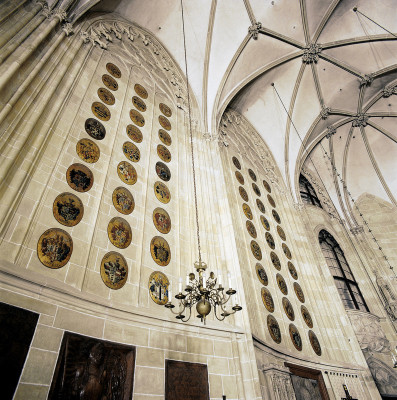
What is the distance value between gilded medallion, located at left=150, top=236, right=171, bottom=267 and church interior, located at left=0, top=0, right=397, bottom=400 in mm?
42

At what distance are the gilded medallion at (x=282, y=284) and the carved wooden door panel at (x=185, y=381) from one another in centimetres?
445

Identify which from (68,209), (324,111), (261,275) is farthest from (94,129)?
(324,111)

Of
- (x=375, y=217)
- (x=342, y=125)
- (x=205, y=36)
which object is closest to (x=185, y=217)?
(x=205, y=36)

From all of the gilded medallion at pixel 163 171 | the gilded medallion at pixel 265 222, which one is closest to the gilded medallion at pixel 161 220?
the gilded medallion at pixel 163 171

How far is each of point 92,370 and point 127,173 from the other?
12.9 ft

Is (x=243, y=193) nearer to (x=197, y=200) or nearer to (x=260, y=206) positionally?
(x=260, y=206)

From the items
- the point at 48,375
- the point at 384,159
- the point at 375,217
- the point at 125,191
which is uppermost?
the point at 384,159

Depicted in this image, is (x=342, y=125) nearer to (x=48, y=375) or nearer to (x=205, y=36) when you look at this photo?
(x=205, y=36)

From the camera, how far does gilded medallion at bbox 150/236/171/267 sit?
5.88 meters

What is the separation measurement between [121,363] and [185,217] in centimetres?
367

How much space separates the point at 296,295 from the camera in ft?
30.0

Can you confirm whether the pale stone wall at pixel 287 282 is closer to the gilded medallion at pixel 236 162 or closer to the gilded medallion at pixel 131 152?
the gilded medallion at pixel 236 162

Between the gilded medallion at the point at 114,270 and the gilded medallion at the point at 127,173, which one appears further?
the gilded medallion at the point at 127,173

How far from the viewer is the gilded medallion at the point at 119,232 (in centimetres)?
534
